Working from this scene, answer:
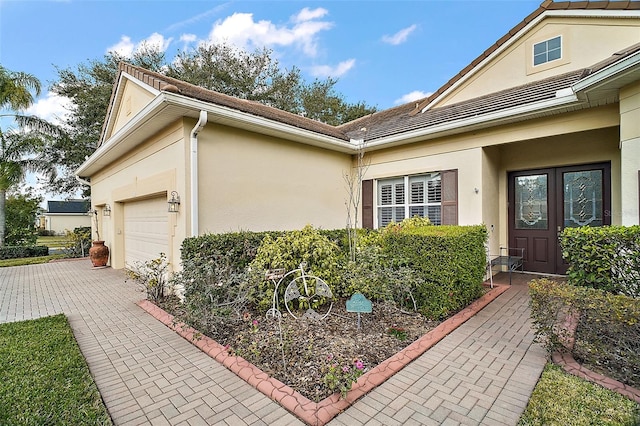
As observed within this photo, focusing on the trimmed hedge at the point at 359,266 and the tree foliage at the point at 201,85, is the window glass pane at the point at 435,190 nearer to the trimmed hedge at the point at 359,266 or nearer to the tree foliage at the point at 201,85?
the trimmed hedge at the point at 359,266

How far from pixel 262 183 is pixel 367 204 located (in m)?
3.71

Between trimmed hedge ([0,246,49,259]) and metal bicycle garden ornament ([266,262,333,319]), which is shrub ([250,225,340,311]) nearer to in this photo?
metal bicycle garden ornament ([266,262,333,319])

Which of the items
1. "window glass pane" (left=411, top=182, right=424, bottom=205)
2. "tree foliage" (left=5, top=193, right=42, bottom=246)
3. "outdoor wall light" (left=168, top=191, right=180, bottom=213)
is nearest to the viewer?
"outdoor wall light" (left=168, top=191, right=180, bottom=213)

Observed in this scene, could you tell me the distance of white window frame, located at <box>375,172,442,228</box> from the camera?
26.3 ft

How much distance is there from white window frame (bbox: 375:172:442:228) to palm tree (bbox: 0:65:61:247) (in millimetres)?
17532

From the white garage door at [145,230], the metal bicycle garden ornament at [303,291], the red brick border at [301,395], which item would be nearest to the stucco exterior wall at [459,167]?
the red brick border at [301,395]

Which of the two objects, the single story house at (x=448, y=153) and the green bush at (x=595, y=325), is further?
the single story house at (x=448, y=153)

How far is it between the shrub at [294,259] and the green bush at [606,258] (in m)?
3.51

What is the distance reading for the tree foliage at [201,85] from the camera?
18.0 meters

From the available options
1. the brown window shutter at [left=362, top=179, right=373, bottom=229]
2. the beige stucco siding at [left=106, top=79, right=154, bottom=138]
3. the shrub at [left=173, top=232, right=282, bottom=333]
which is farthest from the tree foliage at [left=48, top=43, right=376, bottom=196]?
the shrub at [left=173, top=232, right=282, bottom=333]

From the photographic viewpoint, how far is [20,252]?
14438 mm

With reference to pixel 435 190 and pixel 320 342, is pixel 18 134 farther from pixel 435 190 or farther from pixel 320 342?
pixel 435 190

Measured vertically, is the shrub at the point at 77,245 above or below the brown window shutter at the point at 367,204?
below

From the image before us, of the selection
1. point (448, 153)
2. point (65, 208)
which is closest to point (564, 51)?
point (448, 153)
